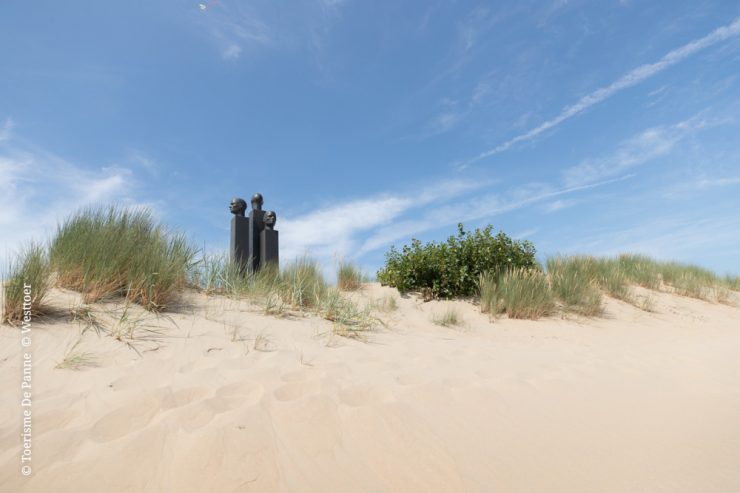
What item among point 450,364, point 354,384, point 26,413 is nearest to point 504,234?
point 450,364

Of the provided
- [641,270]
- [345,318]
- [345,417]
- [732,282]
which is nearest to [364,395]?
[345,417]

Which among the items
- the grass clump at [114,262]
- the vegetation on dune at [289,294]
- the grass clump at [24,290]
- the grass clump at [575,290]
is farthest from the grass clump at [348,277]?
the grass clump at [24,290]

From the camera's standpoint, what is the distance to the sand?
6.14 feet

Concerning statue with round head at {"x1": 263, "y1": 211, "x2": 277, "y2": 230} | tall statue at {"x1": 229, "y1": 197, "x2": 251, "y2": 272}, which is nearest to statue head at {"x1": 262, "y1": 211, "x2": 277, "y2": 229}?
statue with round head at {"x1": 263, "y1": 211, "x2": 277, "y2": 230}

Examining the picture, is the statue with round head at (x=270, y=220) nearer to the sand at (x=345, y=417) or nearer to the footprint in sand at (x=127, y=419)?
the sand at (x=345, y=417)

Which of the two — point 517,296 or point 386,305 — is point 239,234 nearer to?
point 386,305

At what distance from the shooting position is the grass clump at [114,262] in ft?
14.9

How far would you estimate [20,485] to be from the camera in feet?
5.82

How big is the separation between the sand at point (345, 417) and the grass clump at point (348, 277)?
4.58m

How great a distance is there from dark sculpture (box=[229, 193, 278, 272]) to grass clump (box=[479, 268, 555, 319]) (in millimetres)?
4700

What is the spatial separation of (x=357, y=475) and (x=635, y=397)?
2.50 meters

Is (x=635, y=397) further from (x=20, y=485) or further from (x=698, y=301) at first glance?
(x=698, y=301)

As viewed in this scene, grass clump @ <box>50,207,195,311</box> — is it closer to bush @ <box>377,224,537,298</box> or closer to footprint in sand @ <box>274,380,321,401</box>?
footprint in sand @ <box>274,380,321,401</box>

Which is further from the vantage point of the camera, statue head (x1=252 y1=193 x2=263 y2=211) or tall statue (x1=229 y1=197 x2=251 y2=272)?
statue head (x1=252 y1=193 x2=263 y2=211)
